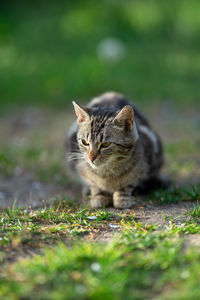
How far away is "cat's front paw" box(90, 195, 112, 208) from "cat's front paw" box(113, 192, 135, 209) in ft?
0.33

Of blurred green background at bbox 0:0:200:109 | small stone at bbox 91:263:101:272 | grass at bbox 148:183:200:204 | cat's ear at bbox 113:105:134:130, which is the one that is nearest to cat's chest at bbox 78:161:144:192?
grass at bbox 148:183:200:204

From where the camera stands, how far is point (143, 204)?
371cm

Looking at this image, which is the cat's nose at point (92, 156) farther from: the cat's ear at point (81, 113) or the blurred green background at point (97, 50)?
the blurred green background at point (97, 50)

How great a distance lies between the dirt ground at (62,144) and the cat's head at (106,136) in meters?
0.55

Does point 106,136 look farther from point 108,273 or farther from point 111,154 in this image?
point 108,273

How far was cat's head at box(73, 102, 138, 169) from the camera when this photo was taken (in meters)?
3.45

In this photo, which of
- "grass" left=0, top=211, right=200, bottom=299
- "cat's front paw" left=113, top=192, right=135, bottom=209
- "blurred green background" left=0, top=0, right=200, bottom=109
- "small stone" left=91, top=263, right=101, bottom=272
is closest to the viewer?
"grass" left=0, top=211, right=200, bottom=299

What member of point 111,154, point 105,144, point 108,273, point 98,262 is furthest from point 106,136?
point 108,273

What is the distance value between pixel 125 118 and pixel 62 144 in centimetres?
269

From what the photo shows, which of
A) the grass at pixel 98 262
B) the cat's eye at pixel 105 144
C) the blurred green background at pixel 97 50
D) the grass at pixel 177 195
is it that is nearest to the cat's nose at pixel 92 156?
the cat's eye at pixel 105 144

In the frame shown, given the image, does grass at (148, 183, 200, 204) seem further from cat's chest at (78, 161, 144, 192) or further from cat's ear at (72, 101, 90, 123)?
cat's ear at (72, 101, 90, 123)

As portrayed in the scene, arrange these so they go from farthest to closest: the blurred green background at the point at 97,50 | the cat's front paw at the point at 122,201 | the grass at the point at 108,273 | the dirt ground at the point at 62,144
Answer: the blurred green background at the point at 97,50 < the dirt ground at the point at 62,144 < the cat's front paw at the point at 122,201 < the grass at the point at 108,273

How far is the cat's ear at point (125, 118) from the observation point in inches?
136

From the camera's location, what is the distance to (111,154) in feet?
11.5
